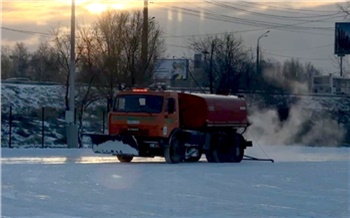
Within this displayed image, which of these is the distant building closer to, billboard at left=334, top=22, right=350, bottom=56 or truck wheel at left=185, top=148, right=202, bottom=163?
billboard at left=334, top=22, right=350, bottom=56

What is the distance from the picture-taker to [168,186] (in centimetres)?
1925

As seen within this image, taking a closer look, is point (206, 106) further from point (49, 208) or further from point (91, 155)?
point (49, 208)

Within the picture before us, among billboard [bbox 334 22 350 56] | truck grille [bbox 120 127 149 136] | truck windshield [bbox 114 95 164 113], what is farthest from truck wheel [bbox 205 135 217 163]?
billboard [bbox 334 22 350 56]

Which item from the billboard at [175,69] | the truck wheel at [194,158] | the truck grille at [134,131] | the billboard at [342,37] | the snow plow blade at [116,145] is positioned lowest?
the truck wheel at [194,158]

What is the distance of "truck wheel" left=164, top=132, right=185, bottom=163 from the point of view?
28430mm

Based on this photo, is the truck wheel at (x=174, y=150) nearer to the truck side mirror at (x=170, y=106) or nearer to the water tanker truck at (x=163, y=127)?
the water tanker truck at (x=163, y=127)

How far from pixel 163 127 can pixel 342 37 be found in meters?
21.4

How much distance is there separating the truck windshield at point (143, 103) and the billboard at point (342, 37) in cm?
2034

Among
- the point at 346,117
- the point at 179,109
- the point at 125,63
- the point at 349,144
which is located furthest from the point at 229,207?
the point at 346,117

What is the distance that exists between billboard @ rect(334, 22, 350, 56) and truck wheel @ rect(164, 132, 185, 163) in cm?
1991

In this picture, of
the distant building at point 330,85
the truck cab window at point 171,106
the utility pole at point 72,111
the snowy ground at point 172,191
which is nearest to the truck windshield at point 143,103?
the truck cab window at point 171,106

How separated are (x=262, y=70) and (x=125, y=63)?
28113 millimetres

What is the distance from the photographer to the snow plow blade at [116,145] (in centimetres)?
2781

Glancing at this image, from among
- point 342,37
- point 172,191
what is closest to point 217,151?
point 172,191
